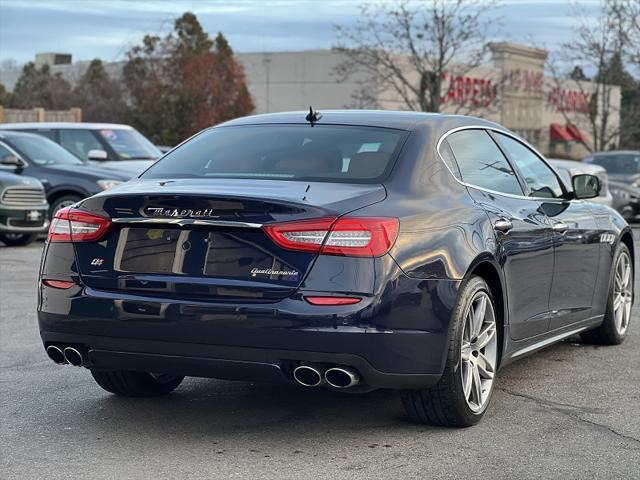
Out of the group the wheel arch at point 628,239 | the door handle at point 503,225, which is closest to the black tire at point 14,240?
the wheel arch at point 628,239

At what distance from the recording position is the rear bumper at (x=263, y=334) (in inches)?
195

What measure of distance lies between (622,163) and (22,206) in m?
14.1

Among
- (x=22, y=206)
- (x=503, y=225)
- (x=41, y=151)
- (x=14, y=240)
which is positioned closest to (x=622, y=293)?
(x=503, y=225)

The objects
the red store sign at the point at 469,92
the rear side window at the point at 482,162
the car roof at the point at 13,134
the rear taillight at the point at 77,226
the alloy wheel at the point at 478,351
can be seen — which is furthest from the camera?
the red store sign at the point at 469,92

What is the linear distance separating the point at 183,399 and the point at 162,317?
51.1 inches

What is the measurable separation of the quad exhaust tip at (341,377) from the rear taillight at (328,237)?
0.50m

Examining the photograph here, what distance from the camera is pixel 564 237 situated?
275 inches

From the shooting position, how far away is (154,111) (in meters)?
40.5

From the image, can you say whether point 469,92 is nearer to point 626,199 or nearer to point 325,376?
point 626,199

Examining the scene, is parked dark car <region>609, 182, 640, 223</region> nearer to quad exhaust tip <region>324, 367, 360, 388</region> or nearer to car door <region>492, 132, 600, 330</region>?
car door <region>492, 132, 600, 330</region>

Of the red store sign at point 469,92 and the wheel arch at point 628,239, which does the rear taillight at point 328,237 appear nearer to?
the wheel arch at point 628,239

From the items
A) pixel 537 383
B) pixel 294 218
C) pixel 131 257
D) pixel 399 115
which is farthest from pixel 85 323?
pixel 537 383

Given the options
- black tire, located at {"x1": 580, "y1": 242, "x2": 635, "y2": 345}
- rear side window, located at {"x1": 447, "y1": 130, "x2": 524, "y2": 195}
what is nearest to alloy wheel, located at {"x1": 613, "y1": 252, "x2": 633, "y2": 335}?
black tire, located at {"x1": 580, "y1": 242, "x2": 635, "y2": 345}

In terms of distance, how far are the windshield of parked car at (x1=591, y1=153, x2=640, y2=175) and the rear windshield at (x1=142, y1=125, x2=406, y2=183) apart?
779 inches
